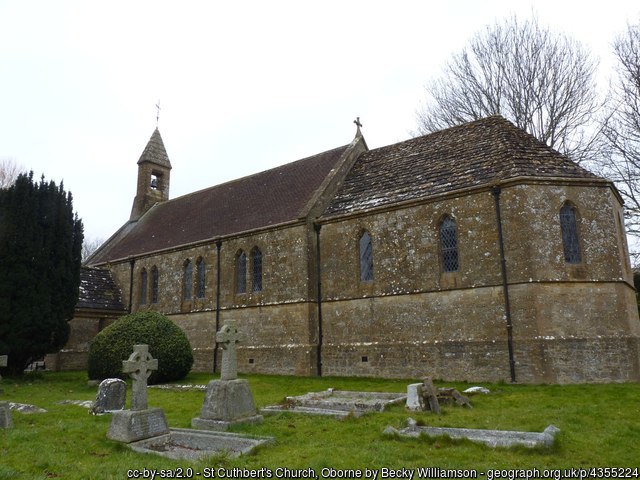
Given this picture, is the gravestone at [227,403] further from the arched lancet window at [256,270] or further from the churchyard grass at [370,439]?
the arched lancet window at [256,270]

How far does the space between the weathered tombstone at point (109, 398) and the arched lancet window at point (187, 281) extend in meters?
11.8

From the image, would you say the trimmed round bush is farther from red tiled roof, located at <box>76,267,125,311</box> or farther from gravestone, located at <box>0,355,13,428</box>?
red tiled roof, located at <box>76,267,125,311</box>

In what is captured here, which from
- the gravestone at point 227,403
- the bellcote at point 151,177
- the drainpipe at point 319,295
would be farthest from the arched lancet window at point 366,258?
the bellcote at point 151,177

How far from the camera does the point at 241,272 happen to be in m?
20.8

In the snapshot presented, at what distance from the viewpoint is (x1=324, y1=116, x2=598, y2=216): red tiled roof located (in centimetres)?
1552

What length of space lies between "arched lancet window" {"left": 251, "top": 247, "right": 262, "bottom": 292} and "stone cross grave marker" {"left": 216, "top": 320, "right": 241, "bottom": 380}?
1023 cm

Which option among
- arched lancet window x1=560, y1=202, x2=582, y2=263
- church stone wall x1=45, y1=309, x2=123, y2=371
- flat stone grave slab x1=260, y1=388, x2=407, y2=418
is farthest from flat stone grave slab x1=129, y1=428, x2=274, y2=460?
church stone wall x1=45, y1=309, x2=123, y2=371

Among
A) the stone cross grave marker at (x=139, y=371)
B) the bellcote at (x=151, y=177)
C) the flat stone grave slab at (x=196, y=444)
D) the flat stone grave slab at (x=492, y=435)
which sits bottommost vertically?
the flat stone grave slab at (x=196, y=444)

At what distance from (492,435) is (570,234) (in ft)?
32.1

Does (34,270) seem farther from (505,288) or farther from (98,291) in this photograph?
(505,288)

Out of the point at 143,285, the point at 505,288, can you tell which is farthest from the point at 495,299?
the point at 143,285

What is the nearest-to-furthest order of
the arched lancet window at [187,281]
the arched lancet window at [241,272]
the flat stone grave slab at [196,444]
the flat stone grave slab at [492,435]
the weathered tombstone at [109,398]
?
the flat stone grave slab at [492,435]
the flat stone grave slab at [196,444]
the weathered tombstone at [109,398]
the arched lancet window at [241,272]
the arched lancet window at [187,281]

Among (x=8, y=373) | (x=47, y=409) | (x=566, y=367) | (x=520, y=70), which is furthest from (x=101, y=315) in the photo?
(x=520, y=70)

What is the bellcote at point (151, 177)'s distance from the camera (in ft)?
103
